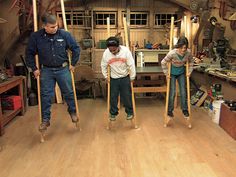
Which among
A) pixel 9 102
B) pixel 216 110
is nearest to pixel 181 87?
pixel 216 110

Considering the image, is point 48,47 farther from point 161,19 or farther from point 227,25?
point 161,19

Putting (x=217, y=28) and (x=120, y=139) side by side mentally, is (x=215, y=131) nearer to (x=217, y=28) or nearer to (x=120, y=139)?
(x=120, y=139)

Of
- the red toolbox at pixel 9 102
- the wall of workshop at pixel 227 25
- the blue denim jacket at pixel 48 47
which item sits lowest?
the red toolbox at pixel 9 102

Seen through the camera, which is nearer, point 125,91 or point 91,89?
point 125,91

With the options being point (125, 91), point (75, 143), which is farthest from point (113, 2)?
point (75, 143)

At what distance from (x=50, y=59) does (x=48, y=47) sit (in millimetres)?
152

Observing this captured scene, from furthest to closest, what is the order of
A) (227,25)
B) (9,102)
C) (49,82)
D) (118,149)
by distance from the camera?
(227,25), (9,102), (49,82), (118,149)

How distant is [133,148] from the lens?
2.78 m

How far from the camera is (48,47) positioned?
9.50 feet

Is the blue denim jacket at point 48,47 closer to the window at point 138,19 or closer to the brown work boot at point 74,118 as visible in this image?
the brown work boot at point 74,118

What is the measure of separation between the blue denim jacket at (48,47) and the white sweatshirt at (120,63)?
0.53 metres

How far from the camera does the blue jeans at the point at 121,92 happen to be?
10.5 feet

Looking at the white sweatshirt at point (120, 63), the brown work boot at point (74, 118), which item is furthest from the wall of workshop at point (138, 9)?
the brown work boot at point (74, 118)

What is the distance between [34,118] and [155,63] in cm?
286
